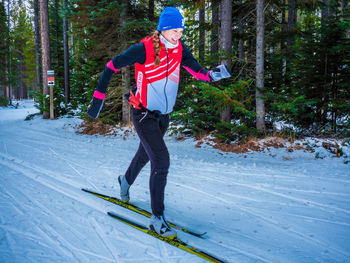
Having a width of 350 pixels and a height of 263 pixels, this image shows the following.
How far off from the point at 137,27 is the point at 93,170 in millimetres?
6293

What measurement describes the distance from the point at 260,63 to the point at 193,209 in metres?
5.03

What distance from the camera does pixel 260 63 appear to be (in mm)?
6547

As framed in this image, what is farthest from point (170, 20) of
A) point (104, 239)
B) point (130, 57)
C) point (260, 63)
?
point (260, 63)

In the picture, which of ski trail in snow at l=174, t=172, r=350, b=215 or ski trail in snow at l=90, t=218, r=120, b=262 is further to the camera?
ski trail in snow at l=174, t=172, r=350, b=215

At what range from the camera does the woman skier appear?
240cm

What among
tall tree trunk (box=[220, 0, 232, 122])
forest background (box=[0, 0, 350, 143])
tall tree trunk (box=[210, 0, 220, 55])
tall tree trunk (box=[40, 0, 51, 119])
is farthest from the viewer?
tall tree trunk (box=[40, 0, 51, 119])

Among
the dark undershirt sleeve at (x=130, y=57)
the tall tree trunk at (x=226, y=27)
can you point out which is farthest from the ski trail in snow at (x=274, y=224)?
the tall tree trunk at (x=226, y=27)

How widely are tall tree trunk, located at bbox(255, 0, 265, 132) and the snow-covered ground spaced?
1449 millimetres

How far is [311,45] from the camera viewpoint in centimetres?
678

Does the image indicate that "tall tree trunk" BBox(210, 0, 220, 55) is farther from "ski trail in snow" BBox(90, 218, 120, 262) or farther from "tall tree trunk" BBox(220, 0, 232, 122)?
"ski trail in snow" BBox(90, 218, 120, 262)

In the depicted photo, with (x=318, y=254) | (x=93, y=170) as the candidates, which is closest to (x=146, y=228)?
(x=318, y=254)

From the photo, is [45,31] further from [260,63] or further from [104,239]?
[104,239]

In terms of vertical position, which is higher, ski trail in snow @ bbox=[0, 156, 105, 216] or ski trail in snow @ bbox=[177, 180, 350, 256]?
ski trail in snow @ bbox=[0, 156, 105, 216]

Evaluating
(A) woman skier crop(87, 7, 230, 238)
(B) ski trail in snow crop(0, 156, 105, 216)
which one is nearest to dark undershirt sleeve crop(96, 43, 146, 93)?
(A) woman skier crop(87, 7, 230, 238)
